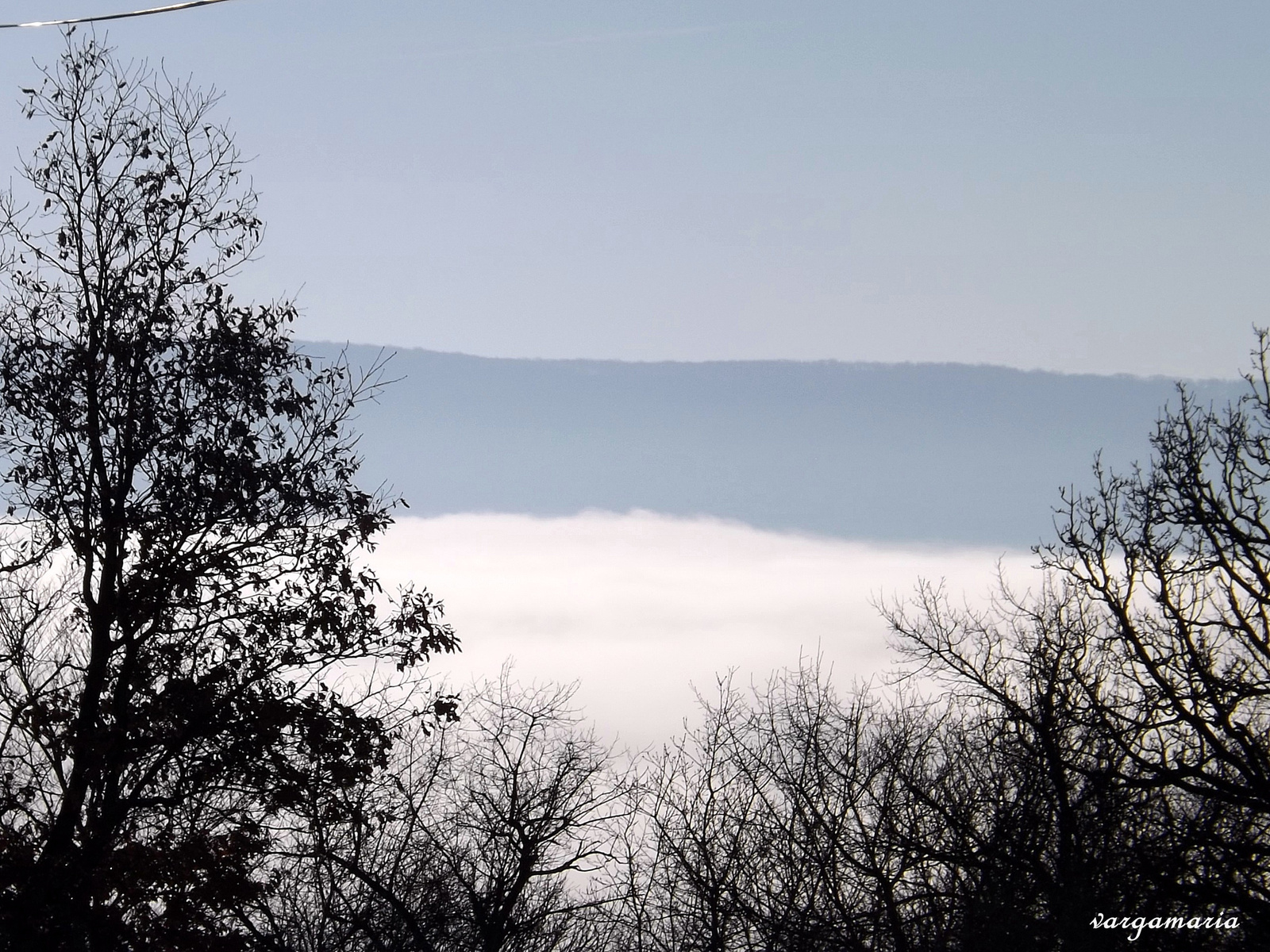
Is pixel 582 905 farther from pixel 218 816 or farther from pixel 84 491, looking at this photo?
pixel 84 491

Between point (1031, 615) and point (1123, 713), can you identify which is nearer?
point (1123, 713)

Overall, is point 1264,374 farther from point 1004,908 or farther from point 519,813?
point 519,813

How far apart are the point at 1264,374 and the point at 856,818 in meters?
9.87

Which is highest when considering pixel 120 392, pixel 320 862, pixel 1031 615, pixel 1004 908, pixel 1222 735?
pixel 120 392

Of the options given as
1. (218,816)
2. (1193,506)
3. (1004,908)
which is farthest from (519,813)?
(1193,506)

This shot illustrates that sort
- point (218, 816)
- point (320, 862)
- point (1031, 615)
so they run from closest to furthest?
point (218, 816) → point (320, 862) → point (1031, 615)

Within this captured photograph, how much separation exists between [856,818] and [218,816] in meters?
11.1

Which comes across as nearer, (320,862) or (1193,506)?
(320,862)

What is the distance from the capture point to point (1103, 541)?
19531mm

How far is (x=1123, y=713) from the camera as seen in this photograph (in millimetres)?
18328

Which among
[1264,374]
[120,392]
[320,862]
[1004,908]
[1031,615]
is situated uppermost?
[1264,374]

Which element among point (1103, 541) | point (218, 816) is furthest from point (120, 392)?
point (1103, 541)

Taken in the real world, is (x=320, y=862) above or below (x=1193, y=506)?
below

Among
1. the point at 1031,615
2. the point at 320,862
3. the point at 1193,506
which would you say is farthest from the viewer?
the point at 1031,615
